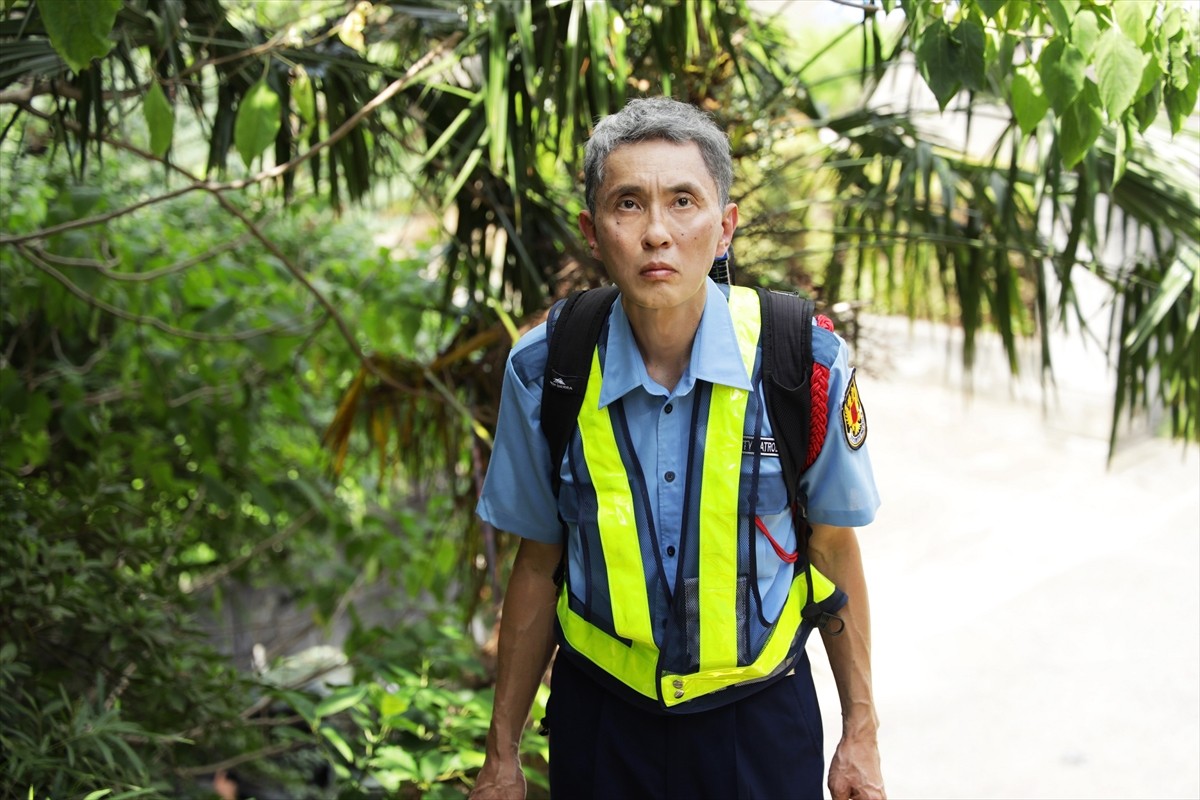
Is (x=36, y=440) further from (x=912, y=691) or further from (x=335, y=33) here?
(x=912, y=691)

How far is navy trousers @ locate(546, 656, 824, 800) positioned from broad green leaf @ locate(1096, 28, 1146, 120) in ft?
3.13

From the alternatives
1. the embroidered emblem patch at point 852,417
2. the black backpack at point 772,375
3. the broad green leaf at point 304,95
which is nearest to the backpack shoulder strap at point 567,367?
the black backpack at point 772,375

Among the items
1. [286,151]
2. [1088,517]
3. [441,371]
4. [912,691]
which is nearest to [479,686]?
[441,371]

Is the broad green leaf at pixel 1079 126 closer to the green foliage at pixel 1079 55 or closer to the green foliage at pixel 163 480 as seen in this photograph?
the green foliage at pixel 1079 55

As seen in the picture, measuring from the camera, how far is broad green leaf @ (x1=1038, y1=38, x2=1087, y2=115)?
1.84 meters

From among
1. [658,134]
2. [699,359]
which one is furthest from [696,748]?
[658,134]

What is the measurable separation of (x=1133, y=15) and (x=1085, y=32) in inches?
2.7

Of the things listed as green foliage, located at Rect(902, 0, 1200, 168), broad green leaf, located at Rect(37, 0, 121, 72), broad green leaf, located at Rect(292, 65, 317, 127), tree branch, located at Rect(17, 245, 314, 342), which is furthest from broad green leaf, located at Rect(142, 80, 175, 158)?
green foliage, located at Rect(902, 0, 1200, 168)

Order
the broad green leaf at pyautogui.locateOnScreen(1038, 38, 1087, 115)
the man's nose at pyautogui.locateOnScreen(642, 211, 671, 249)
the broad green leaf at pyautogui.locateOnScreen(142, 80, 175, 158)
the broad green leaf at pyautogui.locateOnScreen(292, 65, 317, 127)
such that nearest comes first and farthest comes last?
1. the man's nose at pyautogui.locateOnScreen(642, 211, 671, 249)
2. the broad green leaf at pyautogui.locateOnScreen(1038, 38, 1087, 115)
3. the broad green leaf at pyautogui.locateOnScreen(142, 80, 175, 158)
4. the broad green leaf at pyautogui.locateOnScreen(292, 65, 317, 127)

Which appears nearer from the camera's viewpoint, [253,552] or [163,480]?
[163,480]

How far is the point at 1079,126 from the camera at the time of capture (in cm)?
195

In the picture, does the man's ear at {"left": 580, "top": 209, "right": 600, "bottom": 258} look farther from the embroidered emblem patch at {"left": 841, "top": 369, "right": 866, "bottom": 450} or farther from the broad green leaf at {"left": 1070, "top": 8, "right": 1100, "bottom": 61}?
the broad green leaf at {"left": 1070, "top": 8, "right": 1100, "bottom": 61}

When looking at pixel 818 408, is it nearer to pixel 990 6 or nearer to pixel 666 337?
pixel 666 337

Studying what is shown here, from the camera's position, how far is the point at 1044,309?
3129 mm
